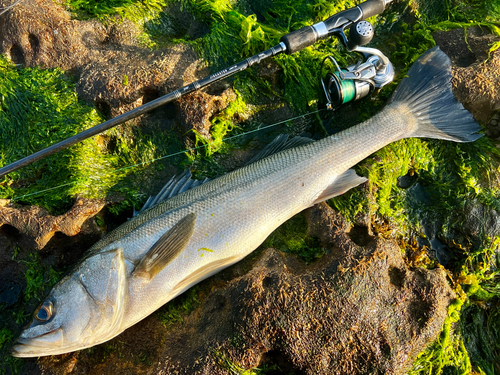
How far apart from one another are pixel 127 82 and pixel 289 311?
10.2 ft

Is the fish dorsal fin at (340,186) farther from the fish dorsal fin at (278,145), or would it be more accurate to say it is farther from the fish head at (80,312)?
the fish head at (80,312)

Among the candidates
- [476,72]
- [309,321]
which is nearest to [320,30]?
[476,72]

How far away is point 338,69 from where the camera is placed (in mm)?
3596

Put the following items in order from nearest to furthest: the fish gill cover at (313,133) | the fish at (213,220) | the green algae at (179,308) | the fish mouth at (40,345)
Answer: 1. the fish mouth at (40,345)
2. the fish at (213,220)
3. the green algae at (179,308)
4. the fish gill cover at (313,133)

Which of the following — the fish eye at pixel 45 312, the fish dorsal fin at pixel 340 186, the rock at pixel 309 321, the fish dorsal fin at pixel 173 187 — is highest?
the fish dorsal fin at pixel 173 187

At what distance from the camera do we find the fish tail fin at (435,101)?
11.8ft

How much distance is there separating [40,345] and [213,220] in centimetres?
184

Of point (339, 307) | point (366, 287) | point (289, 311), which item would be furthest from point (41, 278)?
point (366, 287)

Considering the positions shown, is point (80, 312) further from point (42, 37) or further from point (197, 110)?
point (42, 37)

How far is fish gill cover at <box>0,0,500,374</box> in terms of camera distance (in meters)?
3.45

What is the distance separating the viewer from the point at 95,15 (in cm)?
412

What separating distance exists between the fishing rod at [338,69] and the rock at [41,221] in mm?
524

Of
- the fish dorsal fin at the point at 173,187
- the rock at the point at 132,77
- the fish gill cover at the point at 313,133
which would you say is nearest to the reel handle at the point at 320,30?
the fish gill cover at the point at 313,133

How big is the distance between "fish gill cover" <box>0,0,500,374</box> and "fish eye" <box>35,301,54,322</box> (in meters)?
0.67
